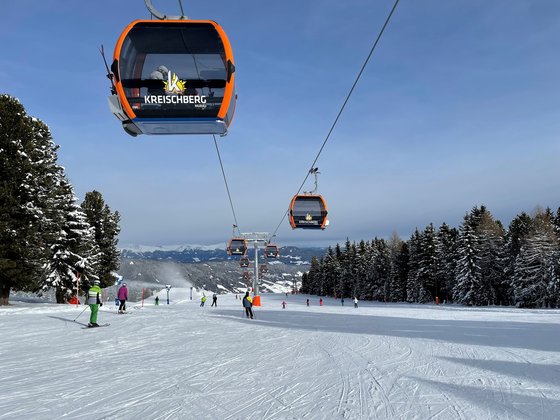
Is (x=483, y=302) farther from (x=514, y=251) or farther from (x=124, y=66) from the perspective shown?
(x=124, y=66)

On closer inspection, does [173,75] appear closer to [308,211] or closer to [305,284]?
[308,211]

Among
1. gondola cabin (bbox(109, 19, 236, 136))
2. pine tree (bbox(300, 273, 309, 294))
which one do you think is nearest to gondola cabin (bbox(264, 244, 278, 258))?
gondola cabin (bbox(109, 19, 236, 136))

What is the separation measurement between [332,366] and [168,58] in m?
6.95

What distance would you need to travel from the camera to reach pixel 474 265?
168 feet

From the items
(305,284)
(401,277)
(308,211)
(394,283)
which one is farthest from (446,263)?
(305,284)

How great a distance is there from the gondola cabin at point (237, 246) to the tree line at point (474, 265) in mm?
27731

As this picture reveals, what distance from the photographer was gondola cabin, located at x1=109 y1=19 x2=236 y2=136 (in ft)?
24.3

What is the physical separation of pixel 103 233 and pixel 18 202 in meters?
19.6

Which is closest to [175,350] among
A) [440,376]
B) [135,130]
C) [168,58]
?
[135,130]

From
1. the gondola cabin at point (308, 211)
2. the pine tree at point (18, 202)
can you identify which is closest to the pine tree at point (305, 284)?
the gondola cabin at point (308, 211)

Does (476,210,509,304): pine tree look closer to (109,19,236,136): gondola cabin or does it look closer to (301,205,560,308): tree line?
(301,205,560,308): tree line

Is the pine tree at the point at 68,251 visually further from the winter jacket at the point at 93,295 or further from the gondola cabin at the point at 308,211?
the gondola cabin at the point at 308,211

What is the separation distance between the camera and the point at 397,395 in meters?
6.16

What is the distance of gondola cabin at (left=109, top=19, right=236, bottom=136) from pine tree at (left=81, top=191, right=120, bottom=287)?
37.6 m
